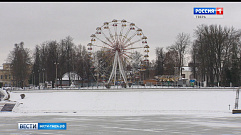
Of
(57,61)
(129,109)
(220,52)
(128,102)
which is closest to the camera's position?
(129,109)

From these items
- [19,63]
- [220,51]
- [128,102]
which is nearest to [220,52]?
[220,51]

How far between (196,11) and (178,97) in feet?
105

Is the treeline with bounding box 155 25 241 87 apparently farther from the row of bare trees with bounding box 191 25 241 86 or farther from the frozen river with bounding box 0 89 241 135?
the frozen river with bounding box 0 89 241 135

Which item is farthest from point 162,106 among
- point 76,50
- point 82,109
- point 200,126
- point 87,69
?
point 76,50

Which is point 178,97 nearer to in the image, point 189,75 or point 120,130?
point 120,130

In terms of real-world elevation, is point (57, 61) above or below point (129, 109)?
above

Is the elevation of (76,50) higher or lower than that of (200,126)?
higher

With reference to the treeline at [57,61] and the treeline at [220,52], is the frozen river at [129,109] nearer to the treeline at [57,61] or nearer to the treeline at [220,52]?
the treeline at [220,52]

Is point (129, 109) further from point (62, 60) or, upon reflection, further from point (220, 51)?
point (62, 60)

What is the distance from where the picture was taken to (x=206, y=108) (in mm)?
48250

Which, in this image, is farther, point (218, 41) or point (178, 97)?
point (218, 41)

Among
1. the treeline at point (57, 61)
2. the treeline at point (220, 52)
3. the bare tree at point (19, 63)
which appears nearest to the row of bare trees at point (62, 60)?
the treeline at point (57, 61)

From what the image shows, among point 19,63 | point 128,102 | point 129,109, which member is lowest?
point 129,109

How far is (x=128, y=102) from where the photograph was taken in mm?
53812
